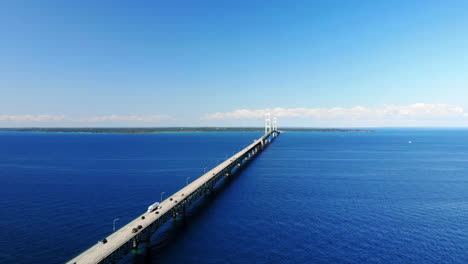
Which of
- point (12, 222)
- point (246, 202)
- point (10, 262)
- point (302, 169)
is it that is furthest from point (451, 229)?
point (12, 222)

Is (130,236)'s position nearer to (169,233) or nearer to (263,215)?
(169,233)

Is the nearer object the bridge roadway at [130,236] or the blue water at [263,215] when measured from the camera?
the bridge roadway at [130,236]

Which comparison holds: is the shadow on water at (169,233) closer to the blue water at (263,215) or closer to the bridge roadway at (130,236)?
the blue water at (263,215)

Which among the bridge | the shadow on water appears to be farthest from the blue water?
the bridge

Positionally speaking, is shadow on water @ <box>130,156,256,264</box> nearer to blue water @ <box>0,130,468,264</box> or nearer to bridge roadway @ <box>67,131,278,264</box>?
blue water @ <box>0,130,468,264</box>

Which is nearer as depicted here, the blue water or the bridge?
the bridge

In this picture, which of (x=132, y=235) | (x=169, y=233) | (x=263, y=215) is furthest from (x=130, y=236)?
(x=263, y=215)

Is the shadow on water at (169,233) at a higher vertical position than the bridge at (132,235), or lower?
lower

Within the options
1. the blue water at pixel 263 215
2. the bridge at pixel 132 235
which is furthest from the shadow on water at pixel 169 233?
the bridge at pixel 132 235
